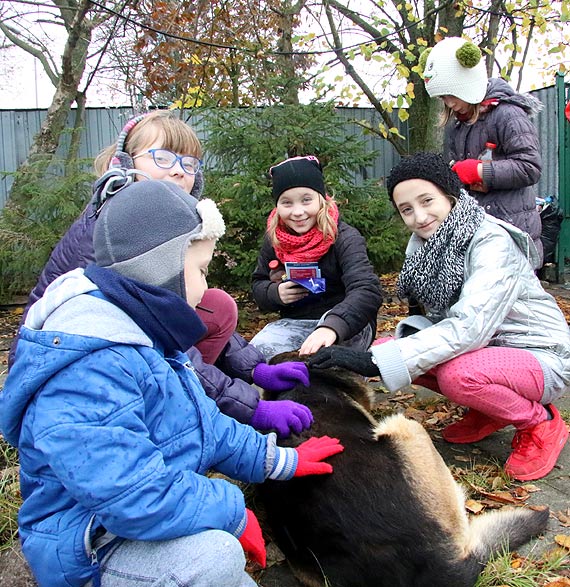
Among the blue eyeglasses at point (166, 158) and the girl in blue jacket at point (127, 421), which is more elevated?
the blue eyeglasses at point (166, 158)

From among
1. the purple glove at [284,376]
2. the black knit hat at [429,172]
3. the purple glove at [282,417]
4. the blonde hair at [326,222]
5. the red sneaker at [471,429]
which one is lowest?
the red sneaker at [471,429]

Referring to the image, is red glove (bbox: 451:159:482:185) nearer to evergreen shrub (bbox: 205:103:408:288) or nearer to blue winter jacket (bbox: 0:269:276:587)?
evergreen shrub (bbox: 205:103:408:288)

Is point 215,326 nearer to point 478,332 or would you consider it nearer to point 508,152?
point 478,332

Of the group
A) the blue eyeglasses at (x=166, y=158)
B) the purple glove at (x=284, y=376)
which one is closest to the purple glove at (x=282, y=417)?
the purple glove at (x=284, y=376)

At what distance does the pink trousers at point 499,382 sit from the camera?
9.58 feet

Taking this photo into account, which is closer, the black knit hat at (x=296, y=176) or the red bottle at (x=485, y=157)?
the black knit hat at (x=296, y=176)

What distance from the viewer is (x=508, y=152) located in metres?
4.23

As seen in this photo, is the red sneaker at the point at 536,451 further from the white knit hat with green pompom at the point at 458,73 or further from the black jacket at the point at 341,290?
the white knit hat with green pompom at the point at 458,73

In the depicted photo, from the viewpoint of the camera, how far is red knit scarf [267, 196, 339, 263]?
12.6 ft

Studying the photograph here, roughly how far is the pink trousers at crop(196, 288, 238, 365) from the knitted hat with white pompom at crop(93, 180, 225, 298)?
1.28 m

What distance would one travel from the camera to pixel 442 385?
3.02 m

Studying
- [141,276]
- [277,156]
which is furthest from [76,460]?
[277,156]

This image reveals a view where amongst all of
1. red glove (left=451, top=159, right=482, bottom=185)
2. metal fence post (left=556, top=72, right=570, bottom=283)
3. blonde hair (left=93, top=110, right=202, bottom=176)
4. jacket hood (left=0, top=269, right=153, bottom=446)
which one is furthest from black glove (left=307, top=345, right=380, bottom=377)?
metal fence post (left=556, top=72, right=570, bottom=283)

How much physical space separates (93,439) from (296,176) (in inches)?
96.8
